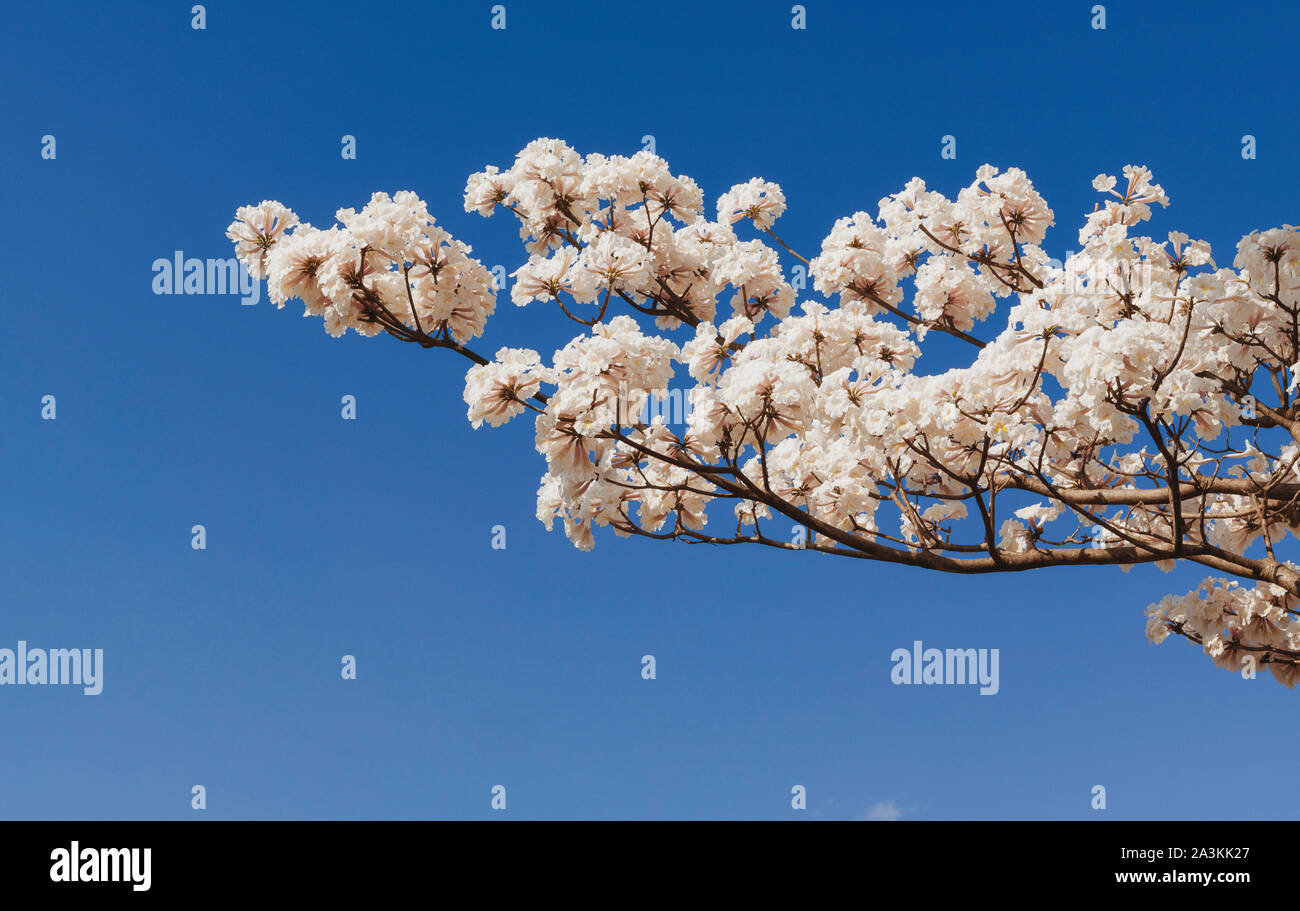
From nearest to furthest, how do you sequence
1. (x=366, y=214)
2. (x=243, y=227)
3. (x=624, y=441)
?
(x=624, y=441) < (x=366, y=214) < (x=243, y=227)

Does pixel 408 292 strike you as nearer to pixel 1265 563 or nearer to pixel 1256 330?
pixel 1256 330

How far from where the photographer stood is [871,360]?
20.8 feet

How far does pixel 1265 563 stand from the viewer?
21.8 ft

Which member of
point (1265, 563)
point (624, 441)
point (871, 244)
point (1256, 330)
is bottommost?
point (1265, 563)

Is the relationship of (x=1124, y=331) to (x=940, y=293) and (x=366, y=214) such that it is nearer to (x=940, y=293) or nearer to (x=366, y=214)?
(x=940, y=293)

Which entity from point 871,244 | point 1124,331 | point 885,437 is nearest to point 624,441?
point 885,437

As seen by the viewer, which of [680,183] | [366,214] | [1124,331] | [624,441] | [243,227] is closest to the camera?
[1124,331]

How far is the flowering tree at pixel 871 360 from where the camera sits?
5992 mm

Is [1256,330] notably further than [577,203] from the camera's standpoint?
No

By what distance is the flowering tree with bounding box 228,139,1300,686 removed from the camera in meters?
5.99

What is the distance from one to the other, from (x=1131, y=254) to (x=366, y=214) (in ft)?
16.1

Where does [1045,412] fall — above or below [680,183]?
below

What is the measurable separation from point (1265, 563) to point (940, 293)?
9.81 feet

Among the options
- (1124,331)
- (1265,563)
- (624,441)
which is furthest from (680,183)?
A: (1265,563)
